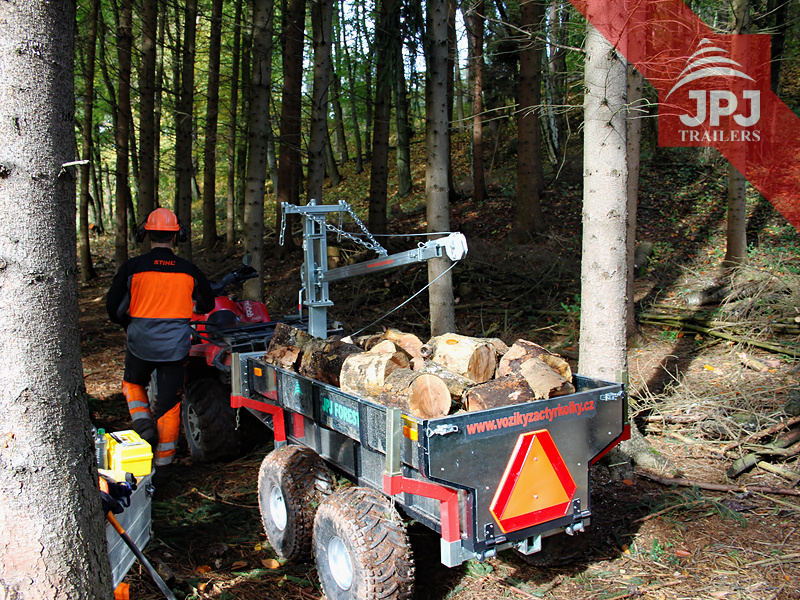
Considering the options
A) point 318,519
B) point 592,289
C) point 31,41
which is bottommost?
point 318,519

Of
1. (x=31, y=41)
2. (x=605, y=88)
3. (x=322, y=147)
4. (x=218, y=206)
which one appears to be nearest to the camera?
(x=31, y=41)

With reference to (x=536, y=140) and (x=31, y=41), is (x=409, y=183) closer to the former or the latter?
(x=536, y=140)

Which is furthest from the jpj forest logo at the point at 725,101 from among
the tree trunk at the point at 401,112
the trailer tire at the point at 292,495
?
the trailer tire at the point at 292,495

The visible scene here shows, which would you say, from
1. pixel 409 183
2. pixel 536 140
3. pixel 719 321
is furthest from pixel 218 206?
pixel 719 321

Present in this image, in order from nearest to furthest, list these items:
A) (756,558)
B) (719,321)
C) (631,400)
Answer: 1. (756,558)
2. (631,400)
3. (719,321)

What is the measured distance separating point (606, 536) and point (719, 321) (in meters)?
4.68

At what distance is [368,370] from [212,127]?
1103cm

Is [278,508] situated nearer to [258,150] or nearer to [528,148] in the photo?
[258,150]

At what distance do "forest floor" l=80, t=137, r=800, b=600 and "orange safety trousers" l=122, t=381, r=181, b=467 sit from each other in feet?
0.95

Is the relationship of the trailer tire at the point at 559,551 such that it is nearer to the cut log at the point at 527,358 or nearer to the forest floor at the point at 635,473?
the forest floor at the point at 635,473

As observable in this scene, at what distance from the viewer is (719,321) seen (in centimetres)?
764

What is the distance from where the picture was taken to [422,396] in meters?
3.29

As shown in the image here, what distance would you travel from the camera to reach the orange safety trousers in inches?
192

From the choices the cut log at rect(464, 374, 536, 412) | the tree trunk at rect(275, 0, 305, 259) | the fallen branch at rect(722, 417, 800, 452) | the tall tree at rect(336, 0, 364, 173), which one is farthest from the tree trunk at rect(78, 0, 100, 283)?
the fallen branch at rect(722, 417, 800, 452)
